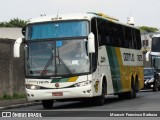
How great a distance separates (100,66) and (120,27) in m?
5.10

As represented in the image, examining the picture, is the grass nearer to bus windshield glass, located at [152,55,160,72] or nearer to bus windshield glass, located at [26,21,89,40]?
bus windshield glass, located at [26,21,89,40]

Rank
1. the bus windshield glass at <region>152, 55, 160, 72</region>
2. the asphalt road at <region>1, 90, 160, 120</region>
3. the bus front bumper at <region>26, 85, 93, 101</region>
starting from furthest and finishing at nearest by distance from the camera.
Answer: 1. the bus windshield glass at <region>152, 55, 160, 72</region>
2. the bus front bumper at <region>26, 85, 93, 101</region>
3. the asphalt road at <region>1, 90, 160, 120</region>

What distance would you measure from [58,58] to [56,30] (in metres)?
1.15

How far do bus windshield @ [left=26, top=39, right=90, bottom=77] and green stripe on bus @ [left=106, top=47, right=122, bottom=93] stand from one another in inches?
127

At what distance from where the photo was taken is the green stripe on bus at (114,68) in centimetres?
2629

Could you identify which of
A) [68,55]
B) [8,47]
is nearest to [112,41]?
[68,55]

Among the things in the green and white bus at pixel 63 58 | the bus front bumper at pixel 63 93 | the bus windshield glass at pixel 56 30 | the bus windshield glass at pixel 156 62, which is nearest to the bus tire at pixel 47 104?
the green and white bus at pixel 63 58

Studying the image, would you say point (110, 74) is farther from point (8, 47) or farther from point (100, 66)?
point (8, 47)

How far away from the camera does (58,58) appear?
22.7m

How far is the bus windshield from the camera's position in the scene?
22578mm

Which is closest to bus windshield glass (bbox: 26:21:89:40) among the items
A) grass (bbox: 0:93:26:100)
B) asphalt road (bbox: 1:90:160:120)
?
asphalt road (bbox: 1:90:160:120)

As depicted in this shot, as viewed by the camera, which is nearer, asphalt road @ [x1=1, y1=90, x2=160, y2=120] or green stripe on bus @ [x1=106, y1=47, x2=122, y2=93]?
asphalt road @ [x1=1, y1=90, x2=160, y2=120]

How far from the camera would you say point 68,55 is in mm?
22625

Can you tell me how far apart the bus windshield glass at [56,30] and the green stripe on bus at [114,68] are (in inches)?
117
